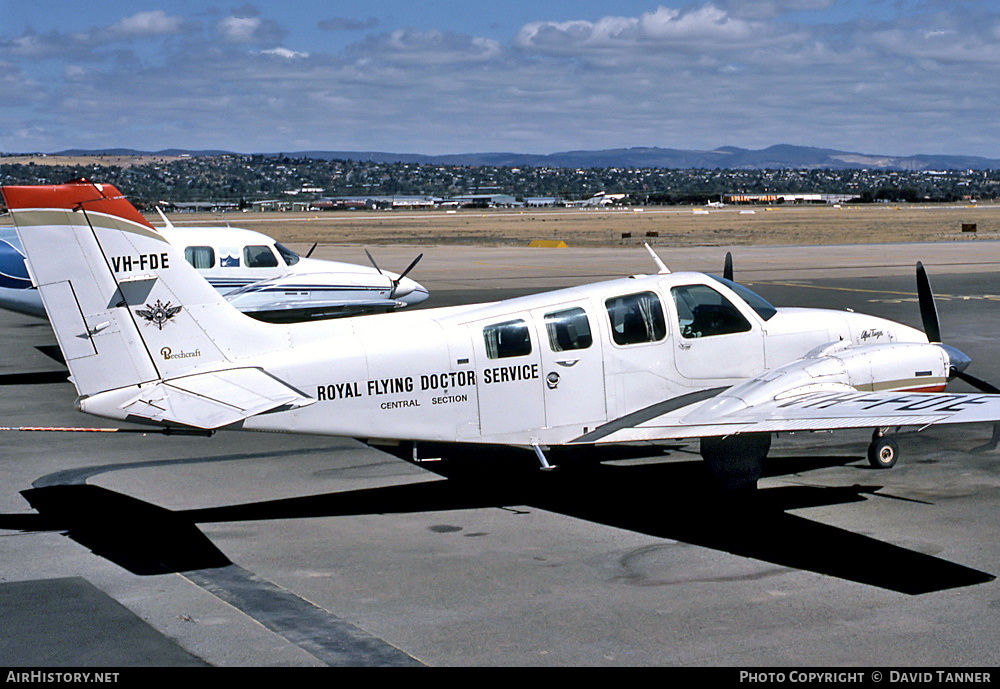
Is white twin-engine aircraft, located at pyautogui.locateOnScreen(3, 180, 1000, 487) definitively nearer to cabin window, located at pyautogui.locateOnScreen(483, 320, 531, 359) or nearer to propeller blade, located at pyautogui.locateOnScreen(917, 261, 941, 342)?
cabin window, located at pyautogui.locateOnScreen(483, 320, 531, 359)

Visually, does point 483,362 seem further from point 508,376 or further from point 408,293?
point 408,293

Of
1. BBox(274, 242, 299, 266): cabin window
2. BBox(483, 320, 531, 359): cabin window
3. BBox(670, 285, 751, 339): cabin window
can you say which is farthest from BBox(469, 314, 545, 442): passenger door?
BBox(274, 242, 299, 266): cabin window

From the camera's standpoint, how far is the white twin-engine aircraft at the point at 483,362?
10.2 m

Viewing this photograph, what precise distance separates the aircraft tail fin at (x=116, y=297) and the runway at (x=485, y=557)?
5.72 feet

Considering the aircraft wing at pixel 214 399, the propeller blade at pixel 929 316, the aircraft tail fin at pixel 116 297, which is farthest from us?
the propeller blade at pixel 929 316

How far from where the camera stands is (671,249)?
60.2 meters

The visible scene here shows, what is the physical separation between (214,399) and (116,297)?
1.58 meters

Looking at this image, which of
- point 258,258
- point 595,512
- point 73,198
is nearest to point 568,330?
point 595,512

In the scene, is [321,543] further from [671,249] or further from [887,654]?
[671,249]

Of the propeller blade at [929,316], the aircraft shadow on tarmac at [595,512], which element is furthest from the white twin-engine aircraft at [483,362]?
the propeller blade at [929,316]

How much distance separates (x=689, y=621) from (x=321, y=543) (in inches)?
153

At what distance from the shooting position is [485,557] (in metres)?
10.0

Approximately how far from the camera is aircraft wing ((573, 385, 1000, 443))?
32.7 ft

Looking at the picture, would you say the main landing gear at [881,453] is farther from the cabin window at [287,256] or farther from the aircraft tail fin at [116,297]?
the cabin window at [287,256]
